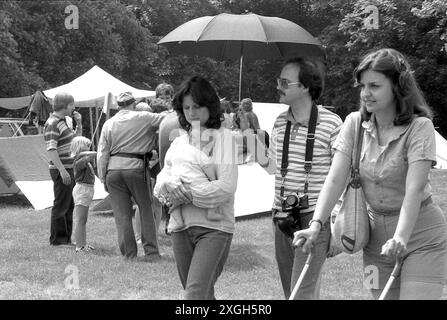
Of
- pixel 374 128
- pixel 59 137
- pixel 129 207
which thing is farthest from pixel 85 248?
pixel 374 128

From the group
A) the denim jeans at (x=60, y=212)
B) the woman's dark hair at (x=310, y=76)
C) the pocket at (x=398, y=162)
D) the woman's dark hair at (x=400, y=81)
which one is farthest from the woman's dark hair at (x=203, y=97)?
the denim jeans at (x=60, y=212)

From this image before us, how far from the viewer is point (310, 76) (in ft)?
15.0

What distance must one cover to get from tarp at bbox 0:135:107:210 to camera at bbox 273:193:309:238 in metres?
8.17

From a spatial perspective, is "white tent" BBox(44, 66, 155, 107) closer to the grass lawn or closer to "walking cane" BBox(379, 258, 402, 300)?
the grass lawn

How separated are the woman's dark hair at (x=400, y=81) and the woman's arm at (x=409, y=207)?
240 mm

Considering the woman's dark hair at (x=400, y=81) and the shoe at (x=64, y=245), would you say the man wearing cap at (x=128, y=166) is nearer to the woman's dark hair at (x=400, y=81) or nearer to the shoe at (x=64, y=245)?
the shoe at (x=64, y=245)

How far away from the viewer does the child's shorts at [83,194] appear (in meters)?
8.62

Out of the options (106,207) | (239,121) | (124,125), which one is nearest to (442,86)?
(239,121)

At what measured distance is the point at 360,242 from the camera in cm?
344

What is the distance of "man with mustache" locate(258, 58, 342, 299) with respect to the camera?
14.3ft

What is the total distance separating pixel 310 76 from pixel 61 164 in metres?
4.53

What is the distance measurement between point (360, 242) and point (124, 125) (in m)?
4.72

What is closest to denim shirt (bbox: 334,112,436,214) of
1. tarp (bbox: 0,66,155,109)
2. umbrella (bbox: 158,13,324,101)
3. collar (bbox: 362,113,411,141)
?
collar (bbox: 362,113,411,141)
